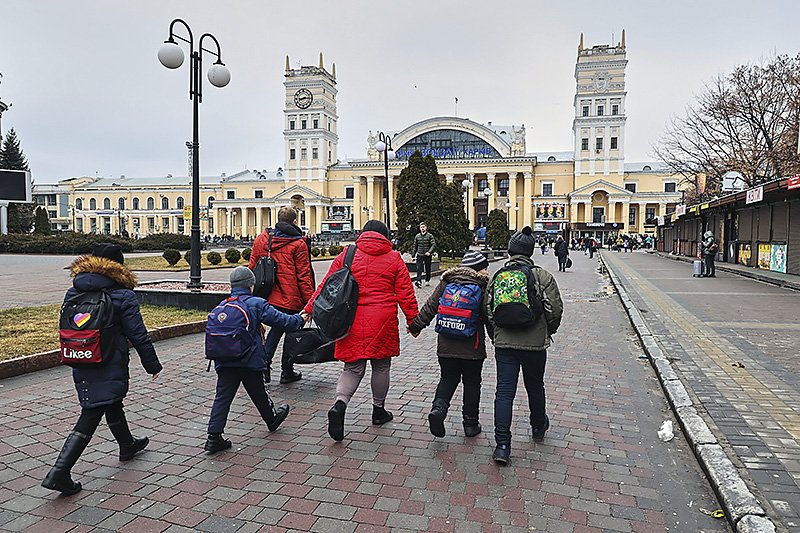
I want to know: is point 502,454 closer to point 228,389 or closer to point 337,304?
point 337,304

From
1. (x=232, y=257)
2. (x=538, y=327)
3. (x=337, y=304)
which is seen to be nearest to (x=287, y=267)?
(x=337, y=304)

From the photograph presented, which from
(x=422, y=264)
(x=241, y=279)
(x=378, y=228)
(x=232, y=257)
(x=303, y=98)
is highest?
(x=303, y=98)

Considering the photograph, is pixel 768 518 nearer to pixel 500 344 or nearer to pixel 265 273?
pixel 500 344

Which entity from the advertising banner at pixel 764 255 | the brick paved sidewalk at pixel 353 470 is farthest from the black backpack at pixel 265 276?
the advertising banner at pixel 764 255

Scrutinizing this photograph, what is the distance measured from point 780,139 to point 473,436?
33726 mm

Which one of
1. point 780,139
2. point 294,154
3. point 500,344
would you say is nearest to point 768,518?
point 500,344

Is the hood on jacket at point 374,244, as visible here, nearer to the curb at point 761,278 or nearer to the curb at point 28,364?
the curb at point 28,364

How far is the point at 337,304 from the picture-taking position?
15.2 ft

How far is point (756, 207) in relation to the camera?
24000 millimetres

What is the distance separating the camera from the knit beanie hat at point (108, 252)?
4.07m

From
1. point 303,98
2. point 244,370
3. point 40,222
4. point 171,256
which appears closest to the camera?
point 244,370

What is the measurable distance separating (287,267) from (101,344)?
2.55m

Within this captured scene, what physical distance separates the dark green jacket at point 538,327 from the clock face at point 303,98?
93.9m

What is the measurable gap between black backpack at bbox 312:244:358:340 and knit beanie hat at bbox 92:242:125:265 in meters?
1.57
